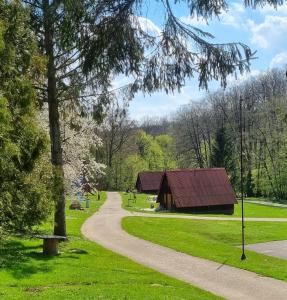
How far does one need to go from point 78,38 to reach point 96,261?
31.8 feet

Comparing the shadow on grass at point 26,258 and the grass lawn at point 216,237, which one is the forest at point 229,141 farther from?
the shadow on grass at point 26,258

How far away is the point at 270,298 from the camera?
12.7m

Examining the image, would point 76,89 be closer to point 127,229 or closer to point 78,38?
point 78,38

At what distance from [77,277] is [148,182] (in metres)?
71.5

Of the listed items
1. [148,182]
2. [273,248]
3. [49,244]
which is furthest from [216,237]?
[148,182]

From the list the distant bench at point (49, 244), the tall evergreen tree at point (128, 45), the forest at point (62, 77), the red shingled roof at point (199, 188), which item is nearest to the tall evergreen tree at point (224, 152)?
the red shingled roof at point (199, 188)

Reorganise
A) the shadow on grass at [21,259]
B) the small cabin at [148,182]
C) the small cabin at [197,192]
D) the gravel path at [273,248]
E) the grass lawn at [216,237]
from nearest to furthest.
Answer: the shadow on grass at [21,259] → the grass lawn at [216,237] → the gravel path at [273,248] → the small cabin at [197,192] → the small cabin at [148,182]

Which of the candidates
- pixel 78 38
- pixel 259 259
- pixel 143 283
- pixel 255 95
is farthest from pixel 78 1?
pixel 255 95

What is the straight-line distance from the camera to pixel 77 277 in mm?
13250

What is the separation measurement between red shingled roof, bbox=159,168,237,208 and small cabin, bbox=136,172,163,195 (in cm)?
3166

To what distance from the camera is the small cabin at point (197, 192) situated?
49.4 meters

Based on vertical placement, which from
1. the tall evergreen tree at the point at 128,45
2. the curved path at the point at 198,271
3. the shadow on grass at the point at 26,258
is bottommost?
the curved path at the point at 198,271

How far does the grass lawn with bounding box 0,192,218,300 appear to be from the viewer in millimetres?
11109

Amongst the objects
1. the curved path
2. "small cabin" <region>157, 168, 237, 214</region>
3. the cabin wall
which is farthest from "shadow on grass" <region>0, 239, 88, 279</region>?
the cabin wall
